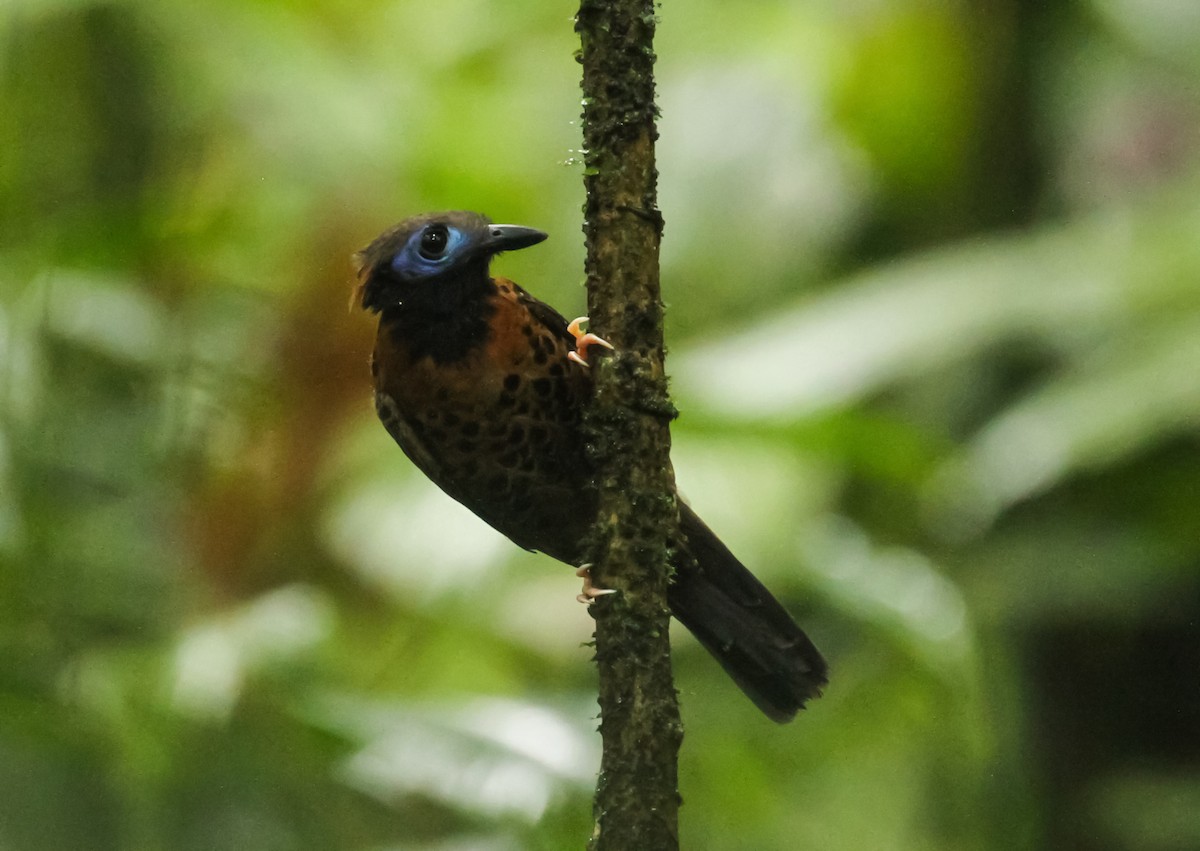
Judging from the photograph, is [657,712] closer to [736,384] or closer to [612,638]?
[612,638]

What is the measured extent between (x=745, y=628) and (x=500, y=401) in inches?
27.0

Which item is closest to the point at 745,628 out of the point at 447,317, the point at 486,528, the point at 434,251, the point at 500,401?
the point at 500,401

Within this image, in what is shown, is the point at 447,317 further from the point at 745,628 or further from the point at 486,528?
the point at 486,528

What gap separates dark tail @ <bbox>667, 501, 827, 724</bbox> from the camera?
2455mm

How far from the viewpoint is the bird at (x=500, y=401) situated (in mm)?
2230

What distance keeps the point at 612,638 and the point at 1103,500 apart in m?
2.43

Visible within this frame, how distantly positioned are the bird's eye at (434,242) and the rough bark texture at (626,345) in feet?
1.72

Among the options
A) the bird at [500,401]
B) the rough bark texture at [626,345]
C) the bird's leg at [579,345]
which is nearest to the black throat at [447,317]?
the bird at [500,401]

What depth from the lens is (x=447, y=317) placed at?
2268mm

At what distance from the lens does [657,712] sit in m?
1.63

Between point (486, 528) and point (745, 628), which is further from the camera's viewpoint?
point (486, 528)

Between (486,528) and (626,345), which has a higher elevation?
(486,528)

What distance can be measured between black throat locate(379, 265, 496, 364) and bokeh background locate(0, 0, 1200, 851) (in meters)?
0.78

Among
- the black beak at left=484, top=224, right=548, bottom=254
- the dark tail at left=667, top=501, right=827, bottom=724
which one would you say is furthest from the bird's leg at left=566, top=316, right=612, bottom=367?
the dark tail at left=667, top=501, right=827, bottom=724
